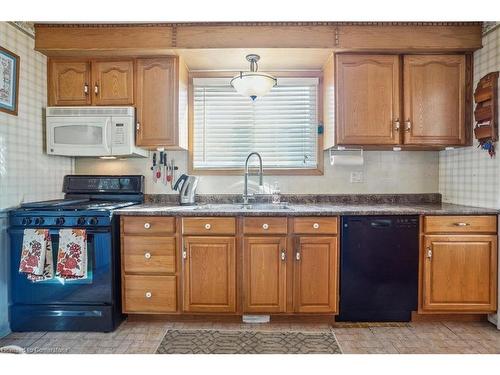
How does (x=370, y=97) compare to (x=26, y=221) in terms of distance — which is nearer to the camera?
(x=26, y=221)

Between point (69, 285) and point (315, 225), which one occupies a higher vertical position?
point (315, 225)

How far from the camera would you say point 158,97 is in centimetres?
258

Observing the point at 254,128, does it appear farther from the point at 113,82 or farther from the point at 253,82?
the point at 113,82

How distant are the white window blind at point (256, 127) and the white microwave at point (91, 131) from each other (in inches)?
25.6

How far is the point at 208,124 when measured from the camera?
9.73 feet

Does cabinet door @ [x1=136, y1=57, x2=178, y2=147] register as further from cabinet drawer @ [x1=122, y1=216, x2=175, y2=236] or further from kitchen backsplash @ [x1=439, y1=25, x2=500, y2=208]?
kitchen backsplash @ [x1=439, y1=25, x2=500, y2=208]

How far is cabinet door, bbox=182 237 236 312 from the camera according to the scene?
231 cm

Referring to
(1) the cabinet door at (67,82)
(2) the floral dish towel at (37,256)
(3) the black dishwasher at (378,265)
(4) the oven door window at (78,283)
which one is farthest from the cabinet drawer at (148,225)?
(3) the black dishwasher at (378,265)

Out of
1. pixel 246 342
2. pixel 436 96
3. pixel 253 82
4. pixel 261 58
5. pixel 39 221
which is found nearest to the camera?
pixel 246 342

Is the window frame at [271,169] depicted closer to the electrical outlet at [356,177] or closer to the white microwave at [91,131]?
the electrical outlet at [356,177]

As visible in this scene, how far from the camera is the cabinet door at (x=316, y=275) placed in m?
2.29

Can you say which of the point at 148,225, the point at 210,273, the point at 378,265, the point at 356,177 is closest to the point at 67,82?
the point at 148,225

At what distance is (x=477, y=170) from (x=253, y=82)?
76.2 inches

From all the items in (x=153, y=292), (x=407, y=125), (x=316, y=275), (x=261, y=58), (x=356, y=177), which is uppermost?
(x=261, y=58)
